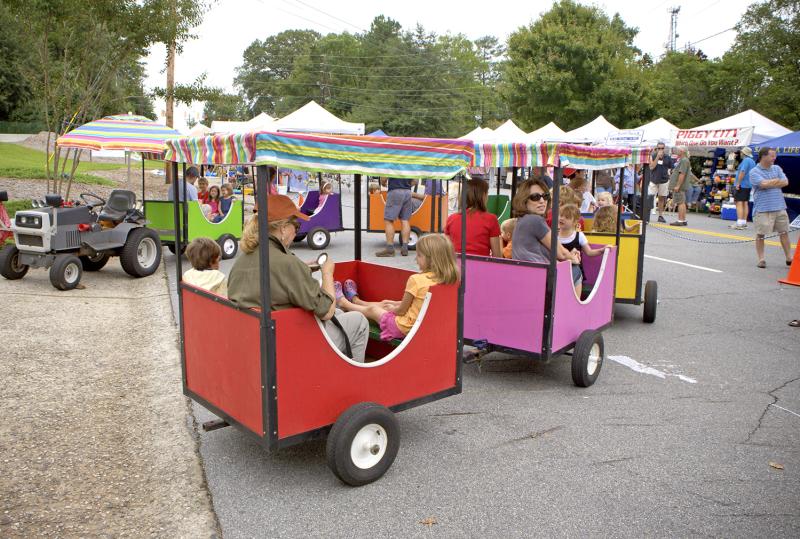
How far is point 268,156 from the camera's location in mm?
3146

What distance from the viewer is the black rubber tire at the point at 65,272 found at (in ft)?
27.5

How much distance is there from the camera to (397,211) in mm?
12062

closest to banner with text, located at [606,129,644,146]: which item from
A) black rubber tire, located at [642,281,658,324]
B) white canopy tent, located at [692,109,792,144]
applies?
white canopy tent, located at [692,109,792,144]

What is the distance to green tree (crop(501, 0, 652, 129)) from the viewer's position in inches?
1414

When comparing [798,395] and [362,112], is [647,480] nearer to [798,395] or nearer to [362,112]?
[798,395]

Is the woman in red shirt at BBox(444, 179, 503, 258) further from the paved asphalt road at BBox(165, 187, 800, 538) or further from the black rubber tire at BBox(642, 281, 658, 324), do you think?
the black rubber tire at BBox(642, 281, 658, 324)

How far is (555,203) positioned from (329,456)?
8.43ft

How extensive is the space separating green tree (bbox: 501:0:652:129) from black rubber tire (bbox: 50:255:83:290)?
104 feet

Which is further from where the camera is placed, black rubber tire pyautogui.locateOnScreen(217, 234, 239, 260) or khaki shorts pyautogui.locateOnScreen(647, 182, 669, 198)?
khaki shorts pyautogui.locateOnScreen(647, 182, 669, 198)

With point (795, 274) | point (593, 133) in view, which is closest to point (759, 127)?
point (593, 133)

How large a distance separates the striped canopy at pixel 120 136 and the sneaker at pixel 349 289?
5908mm

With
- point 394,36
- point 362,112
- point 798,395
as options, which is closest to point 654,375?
point 798,395

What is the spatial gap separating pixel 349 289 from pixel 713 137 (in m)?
18.8

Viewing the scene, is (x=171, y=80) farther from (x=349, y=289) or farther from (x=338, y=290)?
(x=338, y=290)
